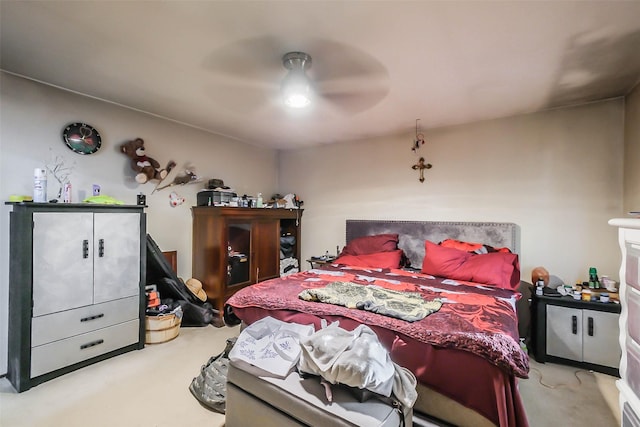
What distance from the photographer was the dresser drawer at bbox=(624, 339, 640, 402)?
1.28 metres

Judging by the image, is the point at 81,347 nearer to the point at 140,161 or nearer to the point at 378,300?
the point at 140,161

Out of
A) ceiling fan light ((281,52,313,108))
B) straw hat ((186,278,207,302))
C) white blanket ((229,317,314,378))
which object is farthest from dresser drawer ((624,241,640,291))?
straw hat ((186,278,207,302))

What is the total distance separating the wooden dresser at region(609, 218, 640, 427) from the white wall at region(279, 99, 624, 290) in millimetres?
1780

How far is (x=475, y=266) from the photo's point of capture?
2.78 meters

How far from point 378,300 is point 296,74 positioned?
1.68m

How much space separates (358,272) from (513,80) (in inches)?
85.7

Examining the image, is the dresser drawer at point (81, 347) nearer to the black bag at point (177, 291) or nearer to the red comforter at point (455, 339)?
the black bag at point (177, 291)

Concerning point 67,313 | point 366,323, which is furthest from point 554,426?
point 67,313

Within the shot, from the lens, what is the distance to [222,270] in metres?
3.52

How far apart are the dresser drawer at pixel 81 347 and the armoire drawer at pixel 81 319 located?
0.04 metres

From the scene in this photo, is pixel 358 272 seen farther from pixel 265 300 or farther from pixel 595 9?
pixel 595 9

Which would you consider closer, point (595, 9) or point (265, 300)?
point (595, 9)

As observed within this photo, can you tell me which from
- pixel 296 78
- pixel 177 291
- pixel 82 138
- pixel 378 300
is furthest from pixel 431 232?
pixel 82 138

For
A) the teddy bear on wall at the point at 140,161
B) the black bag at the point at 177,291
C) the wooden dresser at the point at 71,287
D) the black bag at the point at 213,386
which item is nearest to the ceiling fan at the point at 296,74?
the teddy bear on wall at the point at 140,161
